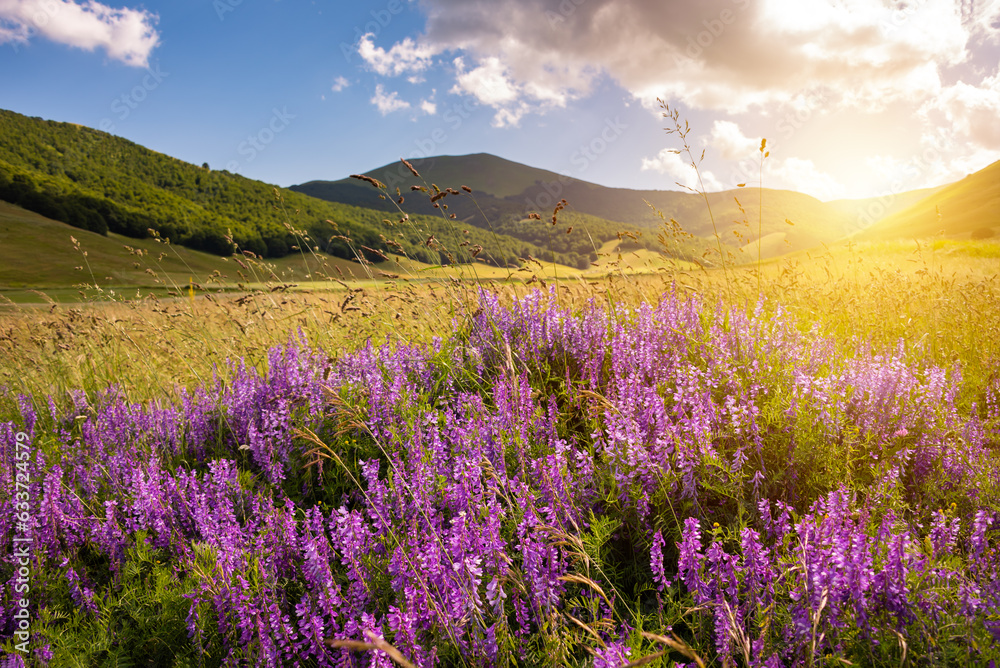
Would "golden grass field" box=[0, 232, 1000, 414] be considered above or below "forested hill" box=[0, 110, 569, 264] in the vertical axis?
below

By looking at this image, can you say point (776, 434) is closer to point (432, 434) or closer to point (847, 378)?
point (847, 378)

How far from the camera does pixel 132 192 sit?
99812 millimetres

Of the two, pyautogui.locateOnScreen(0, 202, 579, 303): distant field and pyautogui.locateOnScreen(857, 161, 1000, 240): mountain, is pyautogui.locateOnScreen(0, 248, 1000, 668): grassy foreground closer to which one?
pyautogui.locateOnScreen(0, 202, 579, 303): distant field

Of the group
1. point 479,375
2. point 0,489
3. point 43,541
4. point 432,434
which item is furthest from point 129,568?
point 479,375

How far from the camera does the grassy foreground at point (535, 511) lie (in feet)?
5.38

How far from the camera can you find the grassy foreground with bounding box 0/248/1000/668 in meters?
1.64

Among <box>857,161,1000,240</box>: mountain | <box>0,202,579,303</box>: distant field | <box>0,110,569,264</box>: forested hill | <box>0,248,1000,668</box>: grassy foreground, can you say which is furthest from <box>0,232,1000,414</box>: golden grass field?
<box>0,110,569,264</box>: forested hill

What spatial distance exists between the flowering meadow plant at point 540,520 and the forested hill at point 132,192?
57.8 meters

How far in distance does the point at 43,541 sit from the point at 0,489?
68cm

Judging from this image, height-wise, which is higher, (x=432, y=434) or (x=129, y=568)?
(x=432, y=434)

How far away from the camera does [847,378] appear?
3061mm

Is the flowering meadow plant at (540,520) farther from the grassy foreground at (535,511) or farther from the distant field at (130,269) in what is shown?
the distant field at (130,269)

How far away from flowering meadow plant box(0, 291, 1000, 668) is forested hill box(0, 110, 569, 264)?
57.8 metres

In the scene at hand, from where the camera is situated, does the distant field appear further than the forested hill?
No
